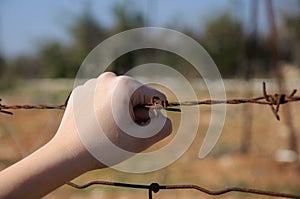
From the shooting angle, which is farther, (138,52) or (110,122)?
(138,52)

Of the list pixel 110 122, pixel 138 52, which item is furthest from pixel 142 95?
pixel 138 52

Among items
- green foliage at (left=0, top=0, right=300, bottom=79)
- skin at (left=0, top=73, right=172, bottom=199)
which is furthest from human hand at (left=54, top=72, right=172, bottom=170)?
green foliage at (left=0, top=0, right=300, bottom=79)

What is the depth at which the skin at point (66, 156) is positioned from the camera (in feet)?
3.07

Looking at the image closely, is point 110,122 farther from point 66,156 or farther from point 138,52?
point 138,52

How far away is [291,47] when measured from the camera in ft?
68.5

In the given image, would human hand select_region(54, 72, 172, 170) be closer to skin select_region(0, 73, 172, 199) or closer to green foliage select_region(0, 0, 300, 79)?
skin select_region(0, 73, 172, 199)

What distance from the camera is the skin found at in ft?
3.07

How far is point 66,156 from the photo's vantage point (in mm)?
947

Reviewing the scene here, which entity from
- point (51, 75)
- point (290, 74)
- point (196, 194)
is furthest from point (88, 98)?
point (51, 75)

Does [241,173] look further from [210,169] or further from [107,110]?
[107,110]

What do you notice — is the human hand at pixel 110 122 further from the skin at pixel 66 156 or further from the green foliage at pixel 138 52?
the green foliage at pixel 138 52

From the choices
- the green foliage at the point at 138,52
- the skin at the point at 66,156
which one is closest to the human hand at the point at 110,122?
the skin at the point at 66,156

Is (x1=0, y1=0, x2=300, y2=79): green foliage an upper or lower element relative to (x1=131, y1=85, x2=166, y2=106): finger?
upper

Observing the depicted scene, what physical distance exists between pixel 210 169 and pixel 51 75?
24.3 meters
